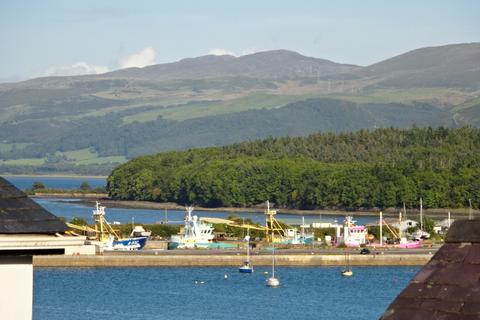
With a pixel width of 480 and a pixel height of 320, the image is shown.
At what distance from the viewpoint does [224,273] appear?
7669 centimetres

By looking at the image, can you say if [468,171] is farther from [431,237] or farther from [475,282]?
[475,282]

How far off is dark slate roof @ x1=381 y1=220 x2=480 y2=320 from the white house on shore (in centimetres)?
155

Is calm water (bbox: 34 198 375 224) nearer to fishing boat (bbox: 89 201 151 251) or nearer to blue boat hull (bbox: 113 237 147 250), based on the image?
fishing boat (bbox: 89 201 151 251)

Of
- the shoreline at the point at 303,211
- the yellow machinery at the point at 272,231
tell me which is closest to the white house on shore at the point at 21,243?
the yellow machinery at the point at 272,231

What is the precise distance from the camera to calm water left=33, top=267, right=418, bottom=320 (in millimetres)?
57078

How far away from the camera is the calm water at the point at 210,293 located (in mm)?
57078

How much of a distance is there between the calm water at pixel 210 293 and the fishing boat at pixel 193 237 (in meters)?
14.2

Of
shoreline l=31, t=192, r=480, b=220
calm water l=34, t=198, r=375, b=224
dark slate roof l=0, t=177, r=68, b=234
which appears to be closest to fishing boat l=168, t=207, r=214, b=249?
calm water l=34, t=198, r=375, b=224

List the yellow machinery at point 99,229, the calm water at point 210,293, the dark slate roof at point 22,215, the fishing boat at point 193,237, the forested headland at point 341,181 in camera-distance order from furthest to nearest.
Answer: the forested headland at point 341,181, the fishing boat at point 193,237, the yellow machinery at point 99,229, the calm water at point 210,293, the dark slate roof at point 22,215

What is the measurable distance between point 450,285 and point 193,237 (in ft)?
290

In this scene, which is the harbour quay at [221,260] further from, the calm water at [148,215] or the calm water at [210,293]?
the calm water at [148,215]

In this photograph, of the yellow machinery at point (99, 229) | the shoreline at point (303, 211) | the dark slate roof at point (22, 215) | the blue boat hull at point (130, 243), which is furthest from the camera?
the shoreline at point (303, 211)

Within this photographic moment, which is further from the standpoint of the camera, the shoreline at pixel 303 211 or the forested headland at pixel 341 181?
the forested headland at pixel 341 181

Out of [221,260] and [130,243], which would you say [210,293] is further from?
[130,243]
